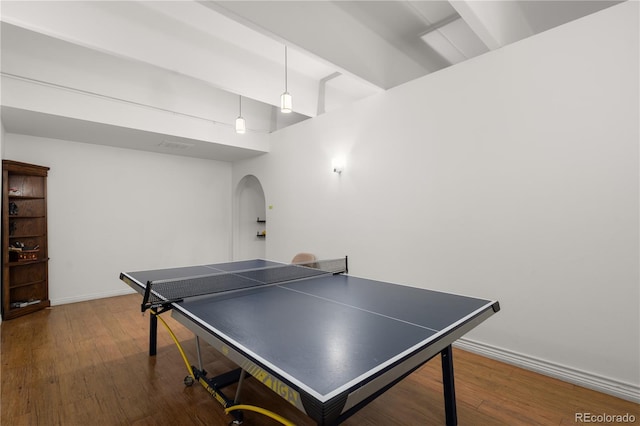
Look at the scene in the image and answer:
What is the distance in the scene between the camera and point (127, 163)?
5.38 metres

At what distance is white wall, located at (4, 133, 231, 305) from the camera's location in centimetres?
471

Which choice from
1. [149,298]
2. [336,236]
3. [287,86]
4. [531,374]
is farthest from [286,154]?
[531,374]

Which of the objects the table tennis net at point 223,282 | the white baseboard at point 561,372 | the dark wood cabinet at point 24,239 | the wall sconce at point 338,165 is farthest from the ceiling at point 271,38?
the white baseboard at point 561,372

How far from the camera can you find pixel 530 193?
263 cm

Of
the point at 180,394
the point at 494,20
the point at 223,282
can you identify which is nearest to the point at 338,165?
the point at 494,20

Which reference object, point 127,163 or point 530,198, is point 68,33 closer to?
point 127,163

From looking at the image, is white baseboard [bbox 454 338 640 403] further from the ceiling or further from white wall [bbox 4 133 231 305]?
white wall [bbox 4 133 231 305]

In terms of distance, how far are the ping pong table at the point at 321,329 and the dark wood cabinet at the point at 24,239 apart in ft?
9.73

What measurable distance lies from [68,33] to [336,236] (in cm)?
359

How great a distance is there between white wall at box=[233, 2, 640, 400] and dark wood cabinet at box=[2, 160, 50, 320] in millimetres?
4645

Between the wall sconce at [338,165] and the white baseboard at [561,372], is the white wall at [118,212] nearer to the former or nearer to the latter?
the wall sconce at [338,165]

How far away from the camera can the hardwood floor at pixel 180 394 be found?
2033 mm

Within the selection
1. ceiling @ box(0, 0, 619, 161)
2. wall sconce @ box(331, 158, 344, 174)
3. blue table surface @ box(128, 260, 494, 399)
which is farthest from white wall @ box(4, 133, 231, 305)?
blue table surface @ box(128, 260, 494, 399)

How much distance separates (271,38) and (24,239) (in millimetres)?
4623
